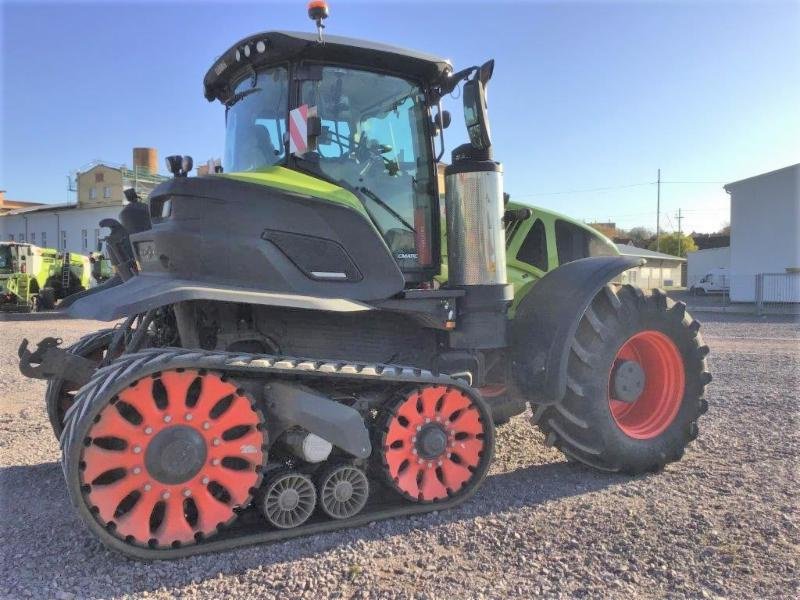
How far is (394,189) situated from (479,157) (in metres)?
0.63

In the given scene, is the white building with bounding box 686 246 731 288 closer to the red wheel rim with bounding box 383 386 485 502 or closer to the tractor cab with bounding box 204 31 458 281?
the tractor cab with bounding box 204 31 458 281

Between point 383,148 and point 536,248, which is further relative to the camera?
point 536,248

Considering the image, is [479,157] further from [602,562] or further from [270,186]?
[602,562]

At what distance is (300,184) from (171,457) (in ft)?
5.60

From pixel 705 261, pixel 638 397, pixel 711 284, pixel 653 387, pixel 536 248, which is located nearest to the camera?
pixel 638 397

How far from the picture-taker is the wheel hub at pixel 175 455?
3299 mm

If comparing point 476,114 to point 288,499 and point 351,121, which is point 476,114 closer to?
point 351,121

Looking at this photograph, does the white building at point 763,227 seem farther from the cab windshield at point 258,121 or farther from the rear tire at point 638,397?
the cab windshield at point 258,121

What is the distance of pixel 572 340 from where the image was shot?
173 inches

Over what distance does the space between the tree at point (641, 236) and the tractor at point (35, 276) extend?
61.0 metres

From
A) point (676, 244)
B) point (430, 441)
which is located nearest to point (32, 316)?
point (430, 441)

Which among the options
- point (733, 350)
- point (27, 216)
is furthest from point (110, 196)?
point (733, 350)

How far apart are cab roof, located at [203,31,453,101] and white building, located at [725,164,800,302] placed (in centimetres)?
2773

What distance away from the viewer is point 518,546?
3.49 m
